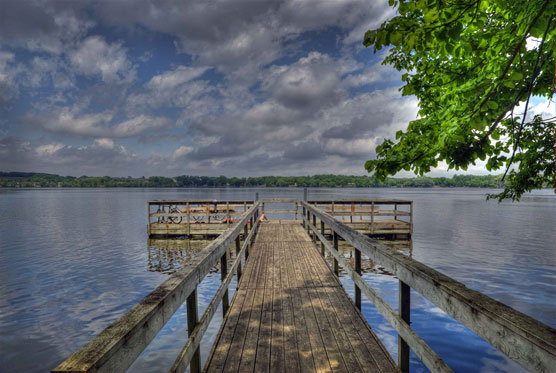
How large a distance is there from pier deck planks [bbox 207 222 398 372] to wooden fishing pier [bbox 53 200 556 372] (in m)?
0.01

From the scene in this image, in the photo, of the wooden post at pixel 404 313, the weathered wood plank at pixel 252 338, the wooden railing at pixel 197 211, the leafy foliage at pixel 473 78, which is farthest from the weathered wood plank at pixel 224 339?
the wooden railing at pixel 197 211

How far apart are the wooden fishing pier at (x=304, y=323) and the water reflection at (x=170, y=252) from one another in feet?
34.3

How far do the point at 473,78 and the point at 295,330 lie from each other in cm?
512

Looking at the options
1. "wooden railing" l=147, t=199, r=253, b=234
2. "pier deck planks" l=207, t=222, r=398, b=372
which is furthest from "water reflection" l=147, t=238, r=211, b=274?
"pier deck planks" l=207, t=222, r=398, b=372

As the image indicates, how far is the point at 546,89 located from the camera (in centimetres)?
594

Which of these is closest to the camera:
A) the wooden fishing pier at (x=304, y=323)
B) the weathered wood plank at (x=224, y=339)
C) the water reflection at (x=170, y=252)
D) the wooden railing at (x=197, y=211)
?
the wooden fishing pier at (x=304, y=323)

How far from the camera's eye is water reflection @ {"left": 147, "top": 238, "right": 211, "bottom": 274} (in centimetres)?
1612

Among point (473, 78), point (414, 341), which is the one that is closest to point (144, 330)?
point (414, 341)

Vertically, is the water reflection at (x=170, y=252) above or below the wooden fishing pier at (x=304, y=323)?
below

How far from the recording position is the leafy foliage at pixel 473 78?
312cm

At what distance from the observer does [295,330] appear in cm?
388

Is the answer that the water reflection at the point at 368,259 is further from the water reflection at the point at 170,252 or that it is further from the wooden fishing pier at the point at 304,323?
the wooden fishing pier at the point at 304,323

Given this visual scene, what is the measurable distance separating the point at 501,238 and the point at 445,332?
22.1m

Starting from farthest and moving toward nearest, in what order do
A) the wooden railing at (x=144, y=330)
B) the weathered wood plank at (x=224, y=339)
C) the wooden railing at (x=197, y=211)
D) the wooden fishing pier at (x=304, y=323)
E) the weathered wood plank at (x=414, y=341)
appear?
1. the wooden railing at (x=197, y=211)
2. the weathered wood plank at (x=224, y=339)
3. the weathered wood plank at (x=414, y=341)
4. the wooden fishing pier at (x=304, y=323)
5. the wooden railing at (x=144, y=330)
